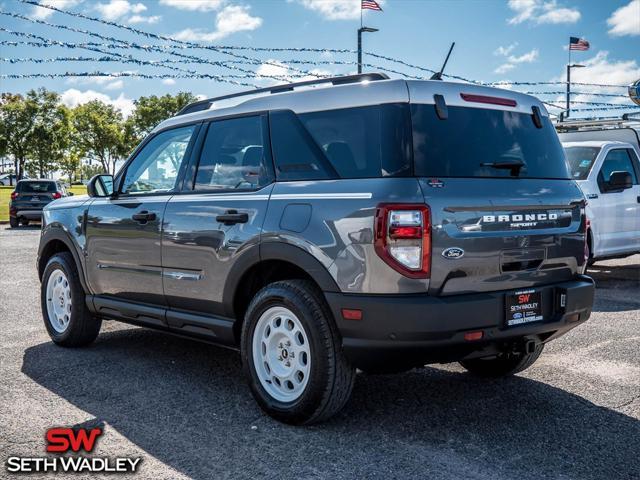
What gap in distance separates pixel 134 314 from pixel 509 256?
9.38ft

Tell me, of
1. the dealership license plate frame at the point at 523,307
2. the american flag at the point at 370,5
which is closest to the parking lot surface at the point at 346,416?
the dealership license plate frame at the point at 523,307

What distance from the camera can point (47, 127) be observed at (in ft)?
214

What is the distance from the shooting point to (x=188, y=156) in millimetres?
5156

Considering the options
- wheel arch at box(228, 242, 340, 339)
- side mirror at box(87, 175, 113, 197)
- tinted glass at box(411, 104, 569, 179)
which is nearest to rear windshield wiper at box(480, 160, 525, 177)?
tinted glass at box(411, 104, 569, 179)

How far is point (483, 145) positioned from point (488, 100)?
341 mm

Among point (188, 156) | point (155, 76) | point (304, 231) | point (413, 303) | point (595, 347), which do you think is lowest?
point (595, 347)

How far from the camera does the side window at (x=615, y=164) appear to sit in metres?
10.2

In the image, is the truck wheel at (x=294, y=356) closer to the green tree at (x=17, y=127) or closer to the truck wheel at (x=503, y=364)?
the truck wheel at (x=503, y=364)

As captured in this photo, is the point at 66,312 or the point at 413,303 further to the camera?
the point at 66,312

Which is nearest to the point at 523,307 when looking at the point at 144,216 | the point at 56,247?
the point at 144,216

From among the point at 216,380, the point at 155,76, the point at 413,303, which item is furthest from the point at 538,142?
the point at 155,76

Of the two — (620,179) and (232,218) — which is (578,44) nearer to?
(620,179)

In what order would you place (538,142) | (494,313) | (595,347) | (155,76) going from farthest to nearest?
(155,76) < (595,347) < (538,142) < (494,313)

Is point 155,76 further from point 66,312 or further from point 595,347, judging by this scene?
point 595,347
